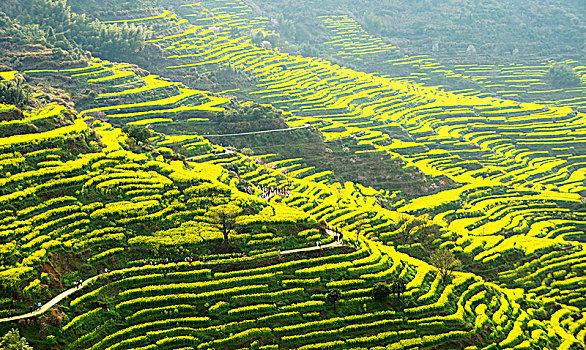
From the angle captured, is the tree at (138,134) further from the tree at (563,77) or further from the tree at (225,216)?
the tree at (563,77)

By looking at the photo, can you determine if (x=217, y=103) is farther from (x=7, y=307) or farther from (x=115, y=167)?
(x=7, y=307)

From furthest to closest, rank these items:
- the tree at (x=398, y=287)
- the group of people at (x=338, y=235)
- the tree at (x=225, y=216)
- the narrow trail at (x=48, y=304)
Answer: the group of people at (x=338, y=235) < the tree at (x=225, y=216) < the tree at (x=398, y=287) < the narrow trail at (x=48, y=304)

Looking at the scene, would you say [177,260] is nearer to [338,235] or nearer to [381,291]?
[338,235]

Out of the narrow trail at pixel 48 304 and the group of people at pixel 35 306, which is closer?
the narrow trail at pixel 48 304

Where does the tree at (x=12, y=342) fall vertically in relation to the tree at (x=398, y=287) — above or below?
below

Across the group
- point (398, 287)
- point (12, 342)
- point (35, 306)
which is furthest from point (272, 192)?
point (12, 342)

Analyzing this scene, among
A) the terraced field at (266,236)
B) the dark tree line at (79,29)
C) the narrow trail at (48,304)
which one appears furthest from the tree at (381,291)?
the dark tree line at (79,29)
